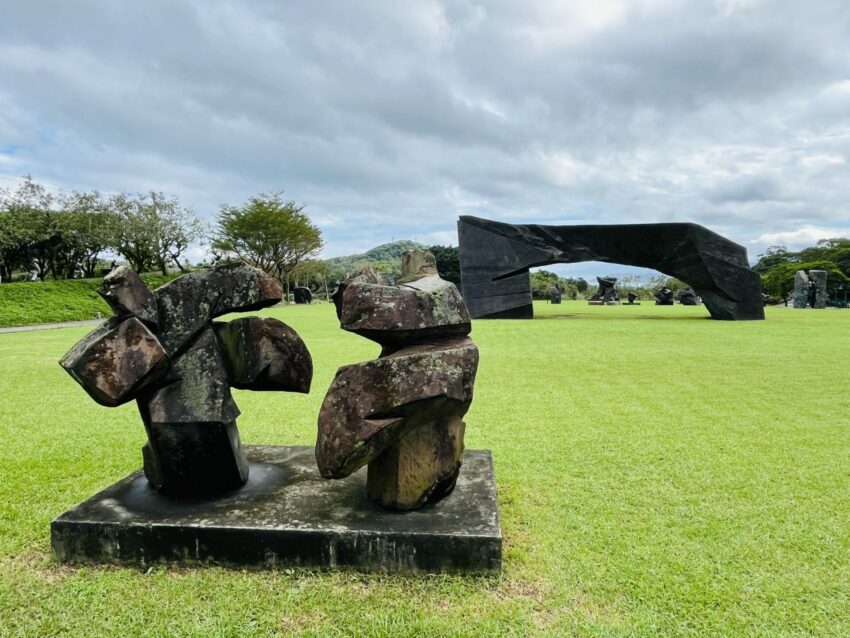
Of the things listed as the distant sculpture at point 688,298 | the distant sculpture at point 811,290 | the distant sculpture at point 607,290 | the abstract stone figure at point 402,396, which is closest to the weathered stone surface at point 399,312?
the abstract stone figure at point 402,396

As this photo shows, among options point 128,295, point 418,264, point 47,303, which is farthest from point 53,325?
point 418,264

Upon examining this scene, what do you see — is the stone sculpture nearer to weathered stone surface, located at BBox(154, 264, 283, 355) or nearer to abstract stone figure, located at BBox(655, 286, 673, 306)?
abstract stone figure, located at BBox(655, 286, 673, 306)

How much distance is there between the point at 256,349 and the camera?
341 centimetres

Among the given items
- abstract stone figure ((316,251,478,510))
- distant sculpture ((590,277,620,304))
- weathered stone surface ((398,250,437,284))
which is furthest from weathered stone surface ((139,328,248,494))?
distant sculpture ((590,277,620,304))

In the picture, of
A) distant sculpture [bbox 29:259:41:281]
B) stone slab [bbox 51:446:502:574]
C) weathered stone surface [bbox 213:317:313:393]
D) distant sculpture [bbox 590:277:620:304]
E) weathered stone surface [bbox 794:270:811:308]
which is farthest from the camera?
distant sculpture [bbox 590:277:620:304]

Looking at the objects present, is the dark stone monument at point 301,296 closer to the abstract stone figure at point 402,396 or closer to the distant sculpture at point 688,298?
the distant sculpture at point 688,298

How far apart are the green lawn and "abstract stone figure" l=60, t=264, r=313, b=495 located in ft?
2.08

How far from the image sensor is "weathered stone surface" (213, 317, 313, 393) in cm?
338

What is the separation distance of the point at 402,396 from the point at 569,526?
1468 millimetres

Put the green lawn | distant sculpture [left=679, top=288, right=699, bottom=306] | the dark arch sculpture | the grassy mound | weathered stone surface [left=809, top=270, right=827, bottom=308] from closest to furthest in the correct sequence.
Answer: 1. the green lawn
2. the dark arch sculpture
3. the grassy mound
4. weathered stone surface [left=809, top=270, right=827, bottom=308]
5. distant sculpture [left=679, top=288, right=699, bottom=306]

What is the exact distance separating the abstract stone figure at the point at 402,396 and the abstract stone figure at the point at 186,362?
63 cm

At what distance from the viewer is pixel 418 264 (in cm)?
366

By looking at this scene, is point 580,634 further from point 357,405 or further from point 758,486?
point 758,486

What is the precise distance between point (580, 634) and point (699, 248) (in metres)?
19.4
